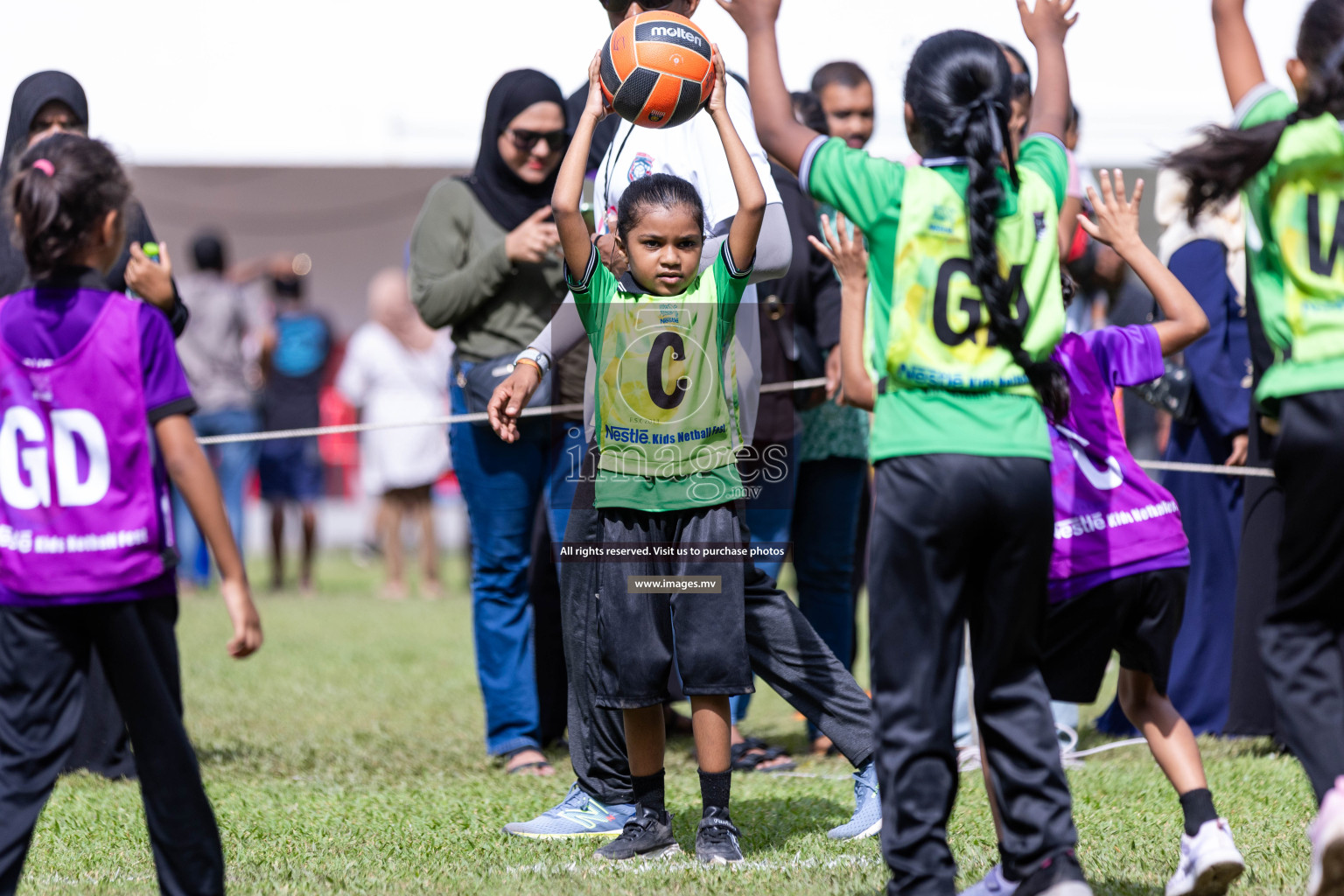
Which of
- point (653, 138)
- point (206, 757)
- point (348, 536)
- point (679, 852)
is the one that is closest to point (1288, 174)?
point (653, 138)

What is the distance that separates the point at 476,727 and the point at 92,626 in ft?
11.3

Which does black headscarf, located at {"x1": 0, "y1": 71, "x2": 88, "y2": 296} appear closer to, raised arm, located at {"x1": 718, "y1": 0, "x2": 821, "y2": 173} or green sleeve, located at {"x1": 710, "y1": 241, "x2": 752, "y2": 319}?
green sleeve, located at {"x1": 710, "y1": 241, "x2": 752, "y2": 319}

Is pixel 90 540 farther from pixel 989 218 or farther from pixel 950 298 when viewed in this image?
pixel 989 218

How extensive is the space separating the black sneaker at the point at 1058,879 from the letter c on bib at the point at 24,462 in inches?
85.4

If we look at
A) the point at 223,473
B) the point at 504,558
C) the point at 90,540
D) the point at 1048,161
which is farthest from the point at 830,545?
the point at 223,473

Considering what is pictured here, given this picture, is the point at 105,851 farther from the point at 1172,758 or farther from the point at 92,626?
the point at 1172,758

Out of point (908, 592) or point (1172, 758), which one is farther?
point (1172, 758)

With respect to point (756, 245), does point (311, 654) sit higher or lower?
lower

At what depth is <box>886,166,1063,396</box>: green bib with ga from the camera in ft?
9.81

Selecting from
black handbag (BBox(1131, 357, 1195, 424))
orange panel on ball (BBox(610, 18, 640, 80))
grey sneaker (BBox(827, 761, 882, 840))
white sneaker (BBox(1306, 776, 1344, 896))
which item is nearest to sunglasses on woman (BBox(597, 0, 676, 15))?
orange panel on ball (BBox(610, 18, 640, 80))

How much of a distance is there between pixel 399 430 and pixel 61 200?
947 centimetres

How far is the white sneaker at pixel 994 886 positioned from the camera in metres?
3.22

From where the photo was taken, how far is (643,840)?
3854 millimetres

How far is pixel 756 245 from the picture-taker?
388cm
